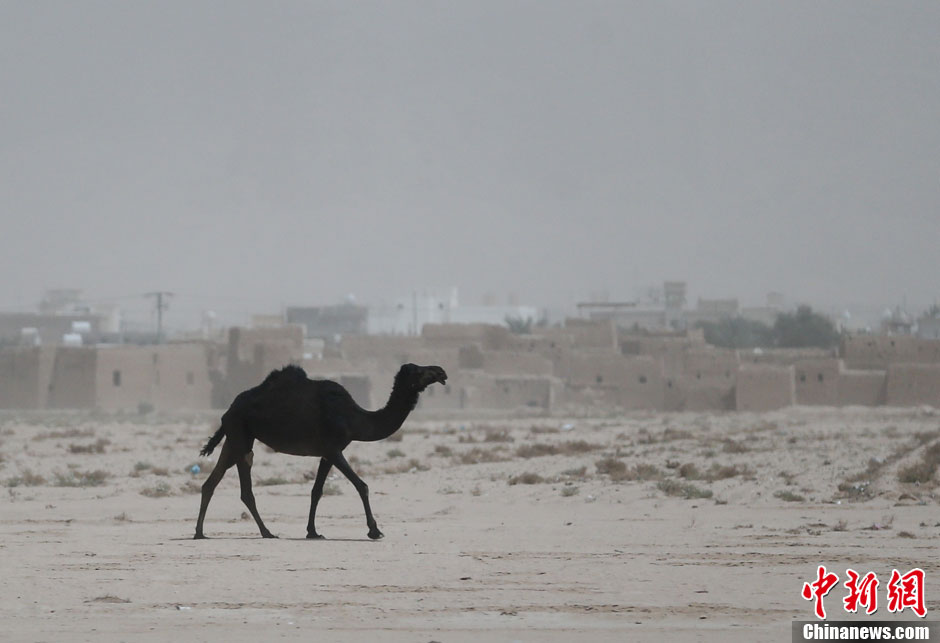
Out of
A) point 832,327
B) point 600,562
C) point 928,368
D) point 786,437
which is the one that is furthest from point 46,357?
point 600,562

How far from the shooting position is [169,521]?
15352mm

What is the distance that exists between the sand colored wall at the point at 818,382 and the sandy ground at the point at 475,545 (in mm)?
30482

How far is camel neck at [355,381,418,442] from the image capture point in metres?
13.4

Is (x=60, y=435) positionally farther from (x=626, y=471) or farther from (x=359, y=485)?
(x=359, y=485)

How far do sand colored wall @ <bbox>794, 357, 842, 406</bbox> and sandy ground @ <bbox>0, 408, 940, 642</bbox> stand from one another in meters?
30.5

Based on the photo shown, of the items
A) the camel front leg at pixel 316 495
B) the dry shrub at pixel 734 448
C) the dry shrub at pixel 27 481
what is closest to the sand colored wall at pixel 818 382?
the dry shrub at pixel 734 448

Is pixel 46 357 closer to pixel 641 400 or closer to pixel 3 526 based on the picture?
pixel 641 400

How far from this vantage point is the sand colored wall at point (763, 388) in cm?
5456

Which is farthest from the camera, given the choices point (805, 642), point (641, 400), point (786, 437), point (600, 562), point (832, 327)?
point (832, 327)

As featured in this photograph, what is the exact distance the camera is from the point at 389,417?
13469mm

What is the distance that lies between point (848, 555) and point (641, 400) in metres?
48.5

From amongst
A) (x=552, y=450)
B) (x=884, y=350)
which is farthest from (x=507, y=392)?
(x=552, y=450)

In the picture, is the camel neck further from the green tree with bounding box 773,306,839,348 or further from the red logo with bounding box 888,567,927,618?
the green tree with bounding box 773,306,839,348

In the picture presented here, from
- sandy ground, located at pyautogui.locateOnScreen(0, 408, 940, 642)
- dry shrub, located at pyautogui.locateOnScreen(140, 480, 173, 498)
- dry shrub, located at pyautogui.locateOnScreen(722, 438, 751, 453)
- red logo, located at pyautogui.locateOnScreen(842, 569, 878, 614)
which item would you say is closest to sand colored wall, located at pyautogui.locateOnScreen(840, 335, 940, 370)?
sandy ground, located at pyautogui.locateOnScreen(0, 408, 940, 642)
